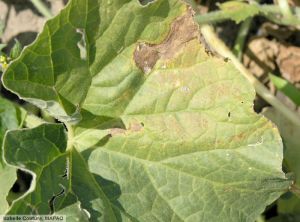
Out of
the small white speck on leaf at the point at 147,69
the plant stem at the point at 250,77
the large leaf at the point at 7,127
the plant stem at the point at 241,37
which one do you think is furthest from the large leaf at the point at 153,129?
the plant stem at the point at 241,37

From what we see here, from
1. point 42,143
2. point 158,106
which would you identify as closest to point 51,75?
point 42,143

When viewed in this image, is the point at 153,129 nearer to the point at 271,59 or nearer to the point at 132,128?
the point at 132,128

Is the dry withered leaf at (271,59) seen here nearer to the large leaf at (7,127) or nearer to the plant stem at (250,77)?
the plant stem at (250,77)

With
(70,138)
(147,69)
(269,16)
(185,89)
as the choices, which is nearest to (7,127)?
(70,138)

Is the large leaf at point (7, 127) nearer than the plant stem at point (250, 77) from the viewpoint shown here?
Yes

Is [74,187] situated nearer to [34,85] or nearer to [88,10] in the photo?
[34,85]

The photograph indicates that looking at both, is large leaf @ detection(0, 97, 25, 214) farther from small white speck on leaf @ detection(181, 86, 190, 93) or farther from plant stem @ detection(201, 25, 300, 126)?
plant stem @ detection(201, 25, 300, 126)

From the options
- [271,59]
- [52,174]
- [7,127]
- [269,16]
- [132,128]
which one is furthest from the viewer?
[271,59]
